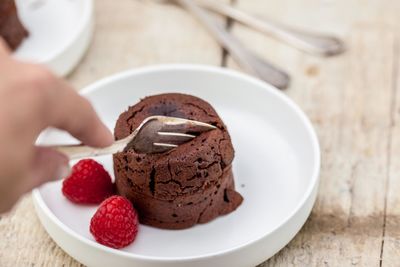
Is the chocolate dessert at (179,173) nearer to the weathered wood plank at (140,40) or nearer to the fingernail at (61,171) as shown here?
the fingernail at (61,171)

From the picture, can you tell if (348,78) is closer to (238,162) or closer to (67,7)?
(238,162)

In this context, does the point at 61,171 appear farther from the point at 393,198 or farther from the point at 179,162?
the point at 393,198

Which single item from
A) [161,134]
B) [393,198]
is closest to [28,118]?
[161,134]

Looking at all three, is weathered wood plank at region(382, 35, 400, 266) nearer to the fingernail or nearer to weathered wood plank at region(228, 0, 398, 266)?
weathered wood plank at region(228, 0, 398, 266)

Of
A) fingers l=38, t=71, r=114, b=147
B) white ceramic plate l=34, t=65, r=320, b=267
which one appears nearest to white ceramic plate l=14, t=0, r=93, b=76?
white ceramic plate l=34, t=65, r=320, b=267

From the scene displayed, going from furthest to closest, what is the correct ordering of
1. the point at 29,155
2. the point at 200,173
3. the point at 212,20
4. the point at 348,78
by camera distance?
the point at 212,20 → the point at 348,78 → the point at 200,173 → the point at 29,155

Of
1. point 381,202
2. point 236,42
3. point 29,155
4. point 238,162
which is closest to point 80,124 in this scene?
point 29,155
